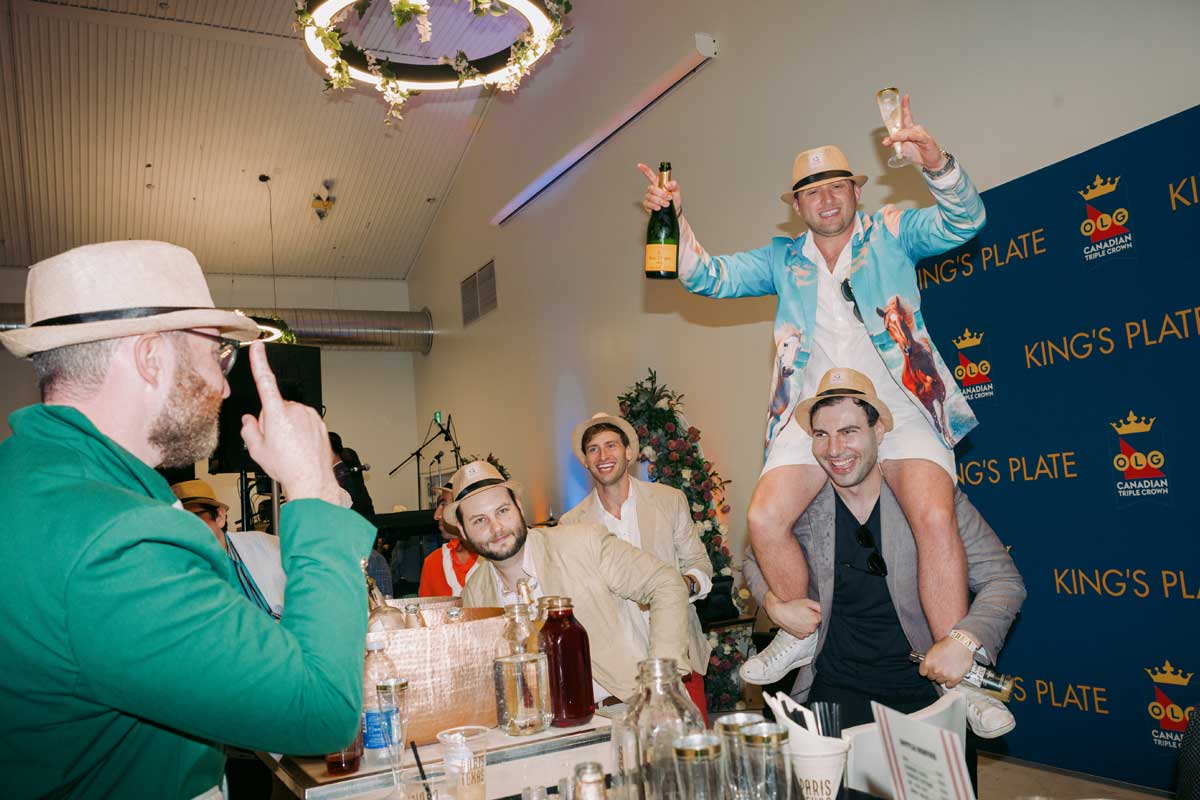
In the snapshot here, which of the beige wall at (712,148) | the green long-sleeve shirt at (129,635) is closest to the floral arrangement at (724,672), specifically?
the beige wall at (712,148)

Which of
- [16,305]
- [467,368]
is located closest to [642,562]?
[467,368]

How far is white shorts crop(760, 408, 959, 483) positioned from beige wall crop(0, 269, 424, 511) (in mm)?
11305

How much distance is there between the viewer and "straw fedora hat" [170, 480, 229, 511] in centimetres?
446

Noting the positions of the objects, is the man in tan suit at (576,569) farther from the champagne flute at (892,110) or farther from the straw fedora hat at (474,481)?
the champagne flute at (892,110)

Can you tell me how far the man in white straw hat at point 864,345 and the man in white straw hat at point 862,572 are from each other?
0.06 m

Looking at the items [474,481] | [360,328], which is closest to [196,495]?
[474,481]

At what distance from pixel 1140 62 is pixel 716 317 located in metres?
3.53

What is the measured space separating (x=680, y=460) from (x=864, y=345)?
3.86m

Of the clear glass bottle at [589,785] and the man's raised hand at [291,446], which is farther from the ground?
the man's raised hand at [291,446]

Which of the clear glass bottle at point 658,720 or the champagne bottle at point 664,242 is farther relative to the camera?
the champagne bottle at point 664,242

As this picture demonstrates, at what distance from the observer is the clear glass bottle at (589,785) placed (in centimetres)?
134

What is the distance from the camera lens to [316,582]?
1.31 metres

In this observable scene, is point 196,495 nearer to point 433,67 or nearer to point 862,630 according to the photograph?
point 862,630

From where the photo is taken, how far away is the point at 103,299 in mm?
1396
